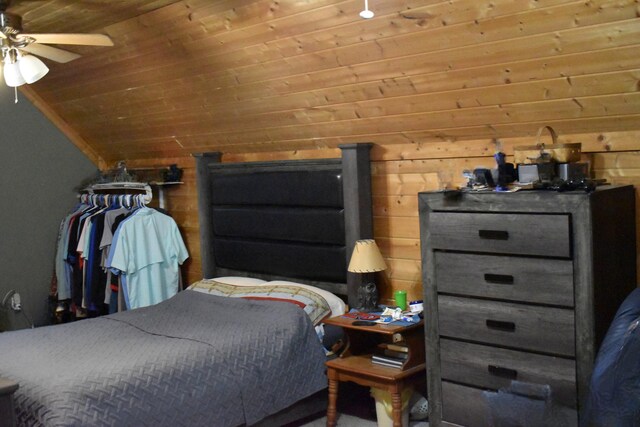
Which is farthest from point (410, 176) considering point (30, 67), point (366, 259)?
point (30, 67)

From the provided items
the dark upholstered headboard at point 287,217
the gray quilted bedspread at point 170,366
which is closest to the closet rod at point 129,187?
the dark upholstered headboard at point 287,217

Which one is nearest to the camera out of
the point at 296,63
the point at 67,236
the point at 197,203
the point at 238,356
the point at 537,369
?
the point at 537,369

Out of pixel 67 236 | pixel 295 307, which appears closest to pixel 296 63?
pixel 295 307

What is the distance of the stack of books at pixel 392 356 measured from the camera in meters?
3.52

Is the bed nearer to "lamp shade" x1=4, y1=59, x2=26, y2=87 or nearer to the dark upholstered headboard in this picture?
the dark upholstered headboard

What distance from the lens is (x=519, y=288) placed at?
3.02 metres

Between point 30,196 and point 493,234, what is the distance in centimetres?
398

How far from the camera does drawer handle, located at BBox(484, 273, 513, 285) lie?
120 inches

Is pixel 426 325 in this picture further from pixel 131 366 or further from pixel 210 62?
pixel 210 62

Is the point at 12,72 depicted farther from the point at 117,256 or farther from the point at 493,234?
the point at 493,234

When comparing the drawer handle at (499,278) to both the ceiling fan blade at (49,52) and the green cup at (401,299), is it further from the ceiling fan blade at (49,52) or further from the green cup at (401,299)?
the ceiling fan blade at (49,52)

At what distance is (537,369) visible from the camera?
298 cm

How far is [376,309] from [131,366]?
1.36 meters

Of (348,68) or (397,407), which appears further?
(348,68)
